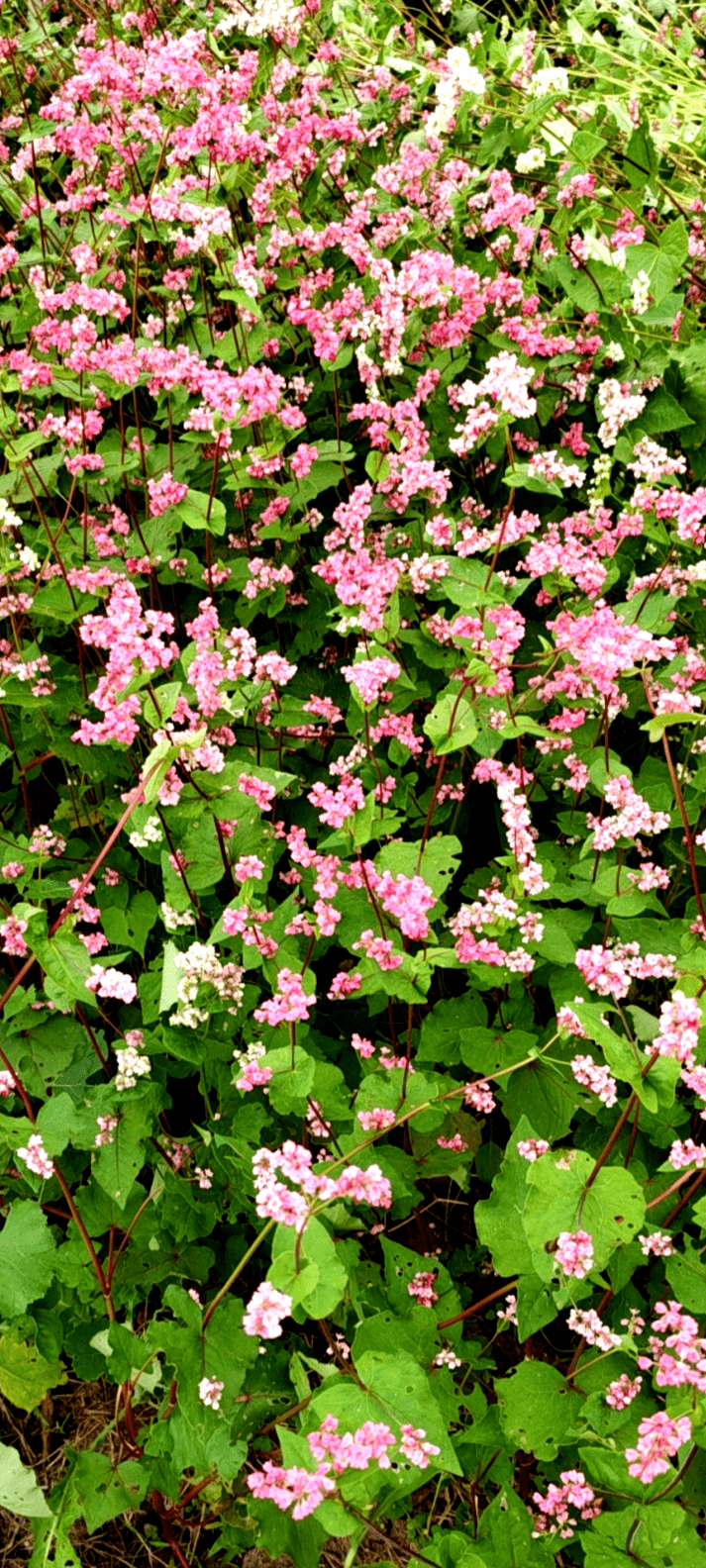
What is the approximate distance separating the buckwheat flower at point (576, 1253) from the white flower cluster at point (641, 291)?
233cm

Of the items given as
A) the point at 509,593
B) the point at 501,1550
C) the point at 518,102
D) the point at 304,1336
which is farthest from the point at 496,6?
the point at 501,1550

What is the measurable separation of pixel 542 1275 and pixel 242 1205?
2.79 feet

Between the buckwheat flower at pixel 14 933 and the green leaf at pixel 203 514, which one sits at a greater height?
the green leaf at pixel 203 514

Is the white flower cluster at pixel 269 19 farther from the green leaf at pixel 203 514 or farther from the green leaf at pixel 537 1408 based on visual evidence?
the green leaf at pixel 537 1408

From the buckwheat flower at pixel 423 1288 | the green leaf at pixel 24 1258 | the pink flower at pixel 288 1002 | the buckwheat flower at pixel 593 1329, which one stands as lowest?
the green leaf at pixel 24 1258

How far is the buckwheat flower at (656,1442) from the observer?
1861mm

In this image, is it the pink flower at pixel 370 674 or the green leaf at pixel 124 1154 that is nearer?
the pink flower at pixel 370 674

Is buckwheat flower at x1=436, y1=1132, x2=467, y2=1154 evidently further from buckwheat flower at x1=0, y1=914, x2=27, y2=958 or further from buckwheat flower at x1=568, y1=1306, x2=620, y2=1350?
buckwheat flower at x1=0, y1=914, x2=27, y2=958

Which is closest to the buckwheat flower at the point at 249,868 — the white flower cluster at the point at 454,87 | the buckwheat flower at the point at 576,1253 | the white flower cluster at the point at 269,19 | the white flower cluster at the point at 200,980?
the white flower cluster at the point at 200,980

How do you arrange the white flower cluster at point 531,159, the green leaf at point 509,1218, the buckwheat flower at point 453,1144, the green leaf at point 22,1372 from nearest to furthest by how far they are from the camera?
the green leaf at point 509,1218 < the green leaf at point 22,1372 < the buckwheat flower at point 453,1144 < the white flower cluster at point 531,159

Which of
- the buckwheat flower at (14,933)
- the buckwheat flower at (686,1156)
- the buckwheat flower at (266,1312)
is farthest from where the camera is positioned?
the buckwheat flower at (14,933)

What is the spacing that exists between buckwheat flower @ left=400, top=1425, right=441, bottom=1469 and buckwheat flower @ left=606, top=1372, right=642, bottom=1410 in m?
0.45

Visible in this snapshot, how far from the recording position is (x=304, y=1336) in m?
2.88

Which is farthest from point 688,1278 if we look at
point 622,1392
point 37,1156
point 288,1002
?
point 37,1156
